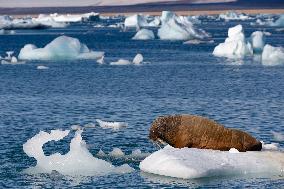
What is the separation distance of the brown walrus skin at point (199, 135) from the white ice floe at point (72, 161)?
1.50m

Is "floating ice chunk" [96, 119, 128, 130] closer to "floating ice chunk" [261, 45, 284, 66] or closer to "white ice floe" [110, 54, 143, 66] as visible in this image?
"floating ice chunk" [261, 45, 284, 66]

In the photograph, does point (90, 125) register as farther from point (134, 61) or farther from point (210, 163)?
point (134, 61)

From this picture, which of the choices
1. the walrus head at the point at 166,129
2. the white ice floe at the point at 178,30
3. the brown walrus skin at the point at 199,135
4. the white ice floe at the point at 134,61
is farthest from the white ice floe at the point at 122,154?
the white ice floe at the point at 178,30

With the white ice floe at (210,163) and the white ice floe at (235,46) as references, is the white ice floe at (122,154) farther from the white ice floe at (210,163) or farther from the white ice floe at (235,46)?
the white ice floe at (235,46)

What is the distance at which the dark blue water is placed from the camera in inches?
802

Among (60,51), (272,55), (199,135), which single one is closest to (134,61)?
(60,51)

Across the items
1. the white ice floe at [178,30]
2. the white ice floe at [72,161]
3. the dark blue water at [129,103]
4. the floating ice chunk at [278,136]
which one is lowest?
the white ice floe at [178,30]

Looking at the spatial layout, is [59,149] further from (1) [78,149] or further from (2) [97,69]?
(2) [97,69]


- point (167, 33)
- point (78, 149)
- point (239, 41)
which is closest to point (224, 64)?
point (239, 41)

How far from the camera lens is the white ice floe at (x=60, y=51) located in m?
58.1

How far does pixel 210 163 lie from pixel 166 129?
7.15 feet

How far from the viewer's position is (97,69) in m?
57.5

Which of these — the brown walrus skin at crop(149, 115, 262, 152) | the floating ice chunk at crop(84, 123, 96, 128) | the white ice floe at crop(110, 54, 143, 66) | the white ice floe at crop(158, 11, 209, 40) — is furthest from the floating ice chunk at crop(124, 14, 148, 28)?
the brown walrus skin at crop(149, 115, 262, 152)

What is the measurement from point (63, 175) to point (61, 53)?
4048 centimetres
